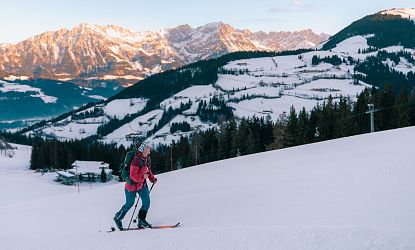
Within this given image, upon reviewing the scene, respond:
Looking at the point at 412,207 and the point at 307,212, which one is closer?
the point at 412,207

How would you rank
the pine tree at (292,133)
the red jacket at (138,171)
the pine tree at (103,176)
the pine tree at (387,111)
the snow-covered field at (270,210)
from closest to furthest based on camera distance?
the snow-covered field at (270,210), the red jacket at (138,171), the pine tree at (387,111), the pine tree at (292,133), the pine tree at (103,176)

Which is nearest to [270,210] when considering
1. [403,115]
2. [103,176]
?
[403,115]

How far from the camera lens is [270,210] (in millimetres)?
12633

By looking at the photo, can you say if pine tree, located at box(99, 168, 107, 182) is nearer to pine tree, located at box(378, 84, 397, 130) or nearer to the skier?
pine tree, located at box(378, 84, 397, 130)

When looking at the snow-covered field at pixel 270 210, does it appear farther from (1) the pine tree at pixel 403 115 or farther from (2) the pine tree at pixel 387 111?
(2) the pine tree at pixel 387 111

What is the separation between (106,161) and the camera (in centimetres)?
12406

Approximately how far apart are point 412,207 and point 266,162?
49.8ft

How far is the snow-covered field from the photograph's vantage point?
31.1ft

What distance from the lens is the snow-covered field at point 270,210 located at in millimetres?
9477

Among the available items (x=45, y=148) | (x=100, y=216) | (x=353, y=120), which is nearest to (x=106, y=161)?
(x=45, y=148)

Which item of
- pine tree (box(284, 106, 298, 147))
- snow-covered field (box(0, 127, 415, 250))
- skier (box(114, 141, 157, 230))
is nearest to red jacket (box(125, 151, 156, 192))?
skier (box(114, 141, 157, 230))

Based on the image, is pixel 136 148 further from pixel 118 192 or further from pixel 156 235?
pixel 118 192

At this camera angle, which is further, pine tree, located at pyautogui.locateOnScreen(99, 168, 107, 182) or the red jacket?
pine tree, located at pyautogui.locateOnScreen(99, 168, 107, 182)

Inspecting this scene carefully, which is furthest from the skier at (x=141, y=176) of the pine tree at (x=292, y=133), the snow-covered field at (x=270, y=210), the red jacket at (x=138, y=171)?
the pine tree at (x=292, y=133)
